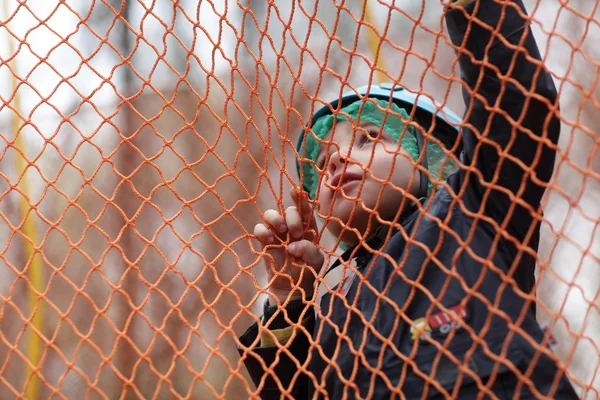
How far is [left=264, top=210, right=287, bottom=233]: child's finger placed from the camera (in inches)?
38.8

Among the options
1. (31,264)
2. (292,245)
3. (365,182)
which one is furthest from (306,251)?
(31,264)

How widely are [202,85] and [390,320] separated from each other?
1490 millimetres

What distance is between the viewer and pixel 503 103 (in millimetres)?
795

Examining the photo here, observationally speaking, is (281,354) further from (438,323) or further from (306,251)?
(438,323)

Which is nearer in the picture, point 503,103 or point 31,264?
point 503,103

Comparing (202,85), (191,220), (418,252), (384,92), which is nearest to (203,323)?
(191,220)

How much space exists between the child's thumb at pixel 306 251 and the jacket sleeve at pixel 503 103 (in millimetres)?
Answer: 261

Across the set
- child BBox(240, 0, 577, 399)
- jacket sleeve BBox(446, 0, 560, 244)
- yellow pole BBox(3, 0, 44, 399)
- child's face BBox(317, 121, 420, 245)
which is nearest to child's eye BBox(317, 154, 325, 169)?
child's face BBox(317, 121, 420, 245)

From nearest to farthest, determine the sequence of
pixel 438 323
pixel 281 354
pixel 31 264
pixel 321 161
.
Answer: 1. pixel 438 323
2. pixel 281 354
3. pixel 321 161
4. pixel 31 264

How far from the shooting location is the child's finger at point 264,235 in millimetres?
988

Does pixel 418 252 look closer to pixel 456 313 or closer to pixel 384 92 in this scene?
pixel 456 313

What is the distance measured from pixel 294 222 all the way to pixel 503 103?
1.09ft

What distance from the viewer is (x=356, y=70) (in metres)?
1.95

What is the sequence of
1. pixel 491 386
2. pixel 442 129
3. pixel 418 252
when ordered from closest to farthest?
pixel 491 386 → pixel 418 252 → pixel 442 129
